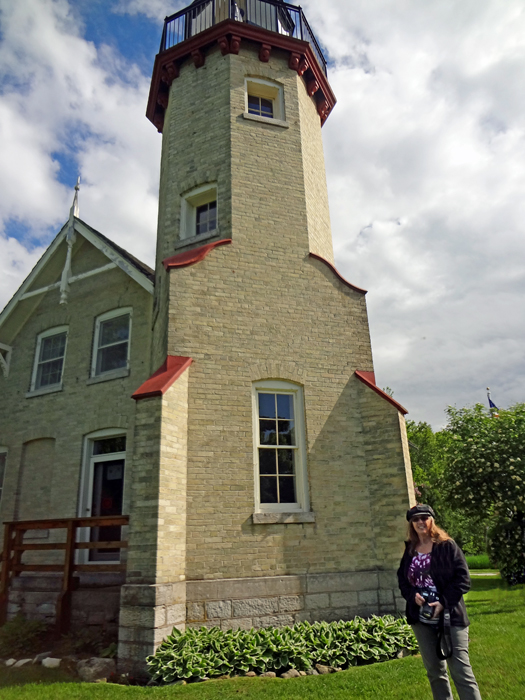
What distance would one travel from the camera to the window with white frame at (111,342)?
1220 centimetres

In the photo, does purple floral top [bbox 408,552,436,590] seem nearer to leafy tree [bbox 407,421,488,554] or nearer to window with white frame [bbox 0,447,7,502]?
window with white frame [bbox 0,447,7,502]

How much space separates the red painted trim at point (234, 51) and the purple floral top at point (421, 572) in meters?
12.1

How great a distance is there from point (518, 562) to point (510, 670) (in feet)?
31.8

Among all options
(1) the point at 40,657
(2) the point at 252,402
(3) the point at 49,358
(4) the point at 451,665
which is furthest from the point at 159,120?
(4) the point at 451,665

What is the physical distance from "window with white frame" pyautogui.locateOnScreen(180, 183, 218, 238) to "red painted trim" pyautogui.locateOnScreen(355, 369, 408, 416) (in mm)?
4664

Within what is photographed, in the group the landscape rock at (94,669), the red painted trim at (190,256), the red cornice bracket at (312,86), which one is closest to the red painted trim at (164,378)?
the red painted trim at (190,256)

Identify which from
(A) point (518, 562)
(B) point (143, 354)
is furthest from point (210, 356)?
(A) point (518, 562)

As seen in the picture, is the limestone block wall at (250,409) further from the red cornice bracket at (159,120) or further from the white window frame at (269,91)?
the red cornice bracket at (159,120)

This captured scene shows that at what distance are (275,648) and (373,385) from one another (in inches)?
184

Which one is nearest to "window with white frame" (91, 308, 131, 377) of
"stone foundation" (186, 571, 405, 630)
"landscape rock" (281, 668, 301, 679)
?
"stone foundation" (186, 571, 405, 630)

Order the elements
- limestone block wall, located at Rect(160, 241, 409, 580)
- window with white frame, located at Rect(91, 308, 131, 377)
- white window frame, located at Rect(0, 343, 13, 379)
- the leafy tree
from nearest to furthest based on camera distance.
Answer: limestone block wall, located at Rect(160, 241, 409, 580), window with white frame, located at Rect(91, 308, 131, 377), white window frame, located at Rect(0, 343, 13, 379), the leafy tree

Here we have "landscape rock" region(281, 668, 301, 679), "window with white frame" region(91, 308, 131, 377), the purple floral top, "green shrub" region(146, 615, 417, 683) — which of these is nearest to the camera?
the purple floral top

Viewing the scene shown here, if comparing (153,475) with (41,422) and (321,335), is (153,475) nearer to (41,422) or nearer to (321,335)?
(321,335)

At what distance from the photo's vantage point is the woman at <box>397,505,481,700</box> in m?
3.79
